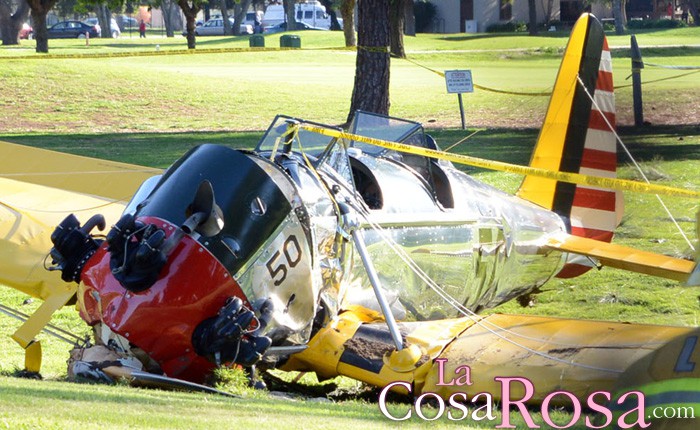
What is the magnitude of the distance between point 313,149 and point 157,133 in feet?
58.5

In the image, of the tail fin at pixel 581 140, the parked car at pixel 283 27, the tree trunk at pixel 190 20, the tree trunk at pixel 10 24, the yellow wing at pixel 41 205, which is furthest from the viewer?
the parked car at pixel 283 27

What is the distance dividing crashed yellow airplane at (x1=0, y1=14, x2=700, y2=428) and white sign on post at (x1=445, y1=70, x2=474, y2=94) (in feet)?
51.1

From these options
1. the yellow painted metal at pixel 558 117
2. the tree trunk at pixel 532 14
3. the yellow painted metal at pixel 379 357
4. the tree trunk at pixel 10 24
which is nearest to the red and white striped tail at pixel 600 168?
the yellow painted metal at pixel 558 117

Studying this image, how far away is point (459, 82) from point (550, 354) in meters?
18.2

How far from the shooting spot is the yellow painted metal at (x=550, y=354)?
6383mm

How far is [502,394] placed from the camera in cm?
638

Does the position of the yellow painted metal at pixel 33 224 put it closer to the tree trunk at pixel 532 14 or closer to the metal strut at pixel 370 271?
the metal strut at pixel 370 271

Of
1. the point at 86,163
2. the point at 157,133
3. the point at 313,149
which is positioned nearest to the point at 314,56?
the point at 157,133

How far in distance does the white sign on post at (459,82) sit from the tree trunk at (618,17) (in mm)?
3846

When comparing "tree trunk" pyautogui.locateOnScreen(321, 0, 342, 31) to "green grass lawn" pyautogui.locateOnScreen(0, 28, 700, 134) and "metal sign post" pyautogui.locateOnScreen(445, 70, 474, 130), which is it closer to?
"green grass lawn" pyautogui.locateOnScreen(0, 28, 700, 134)

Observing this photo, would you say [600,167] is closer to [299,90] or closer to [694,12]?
[694,12]

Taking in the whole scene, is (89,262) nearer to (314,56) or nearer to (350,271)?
(350,271)

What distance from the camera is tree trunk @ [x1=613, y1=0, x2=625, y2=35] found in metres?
20.6

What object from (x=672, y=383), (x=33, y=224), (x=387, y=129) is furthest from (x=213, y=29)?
(x=672, y=383)
